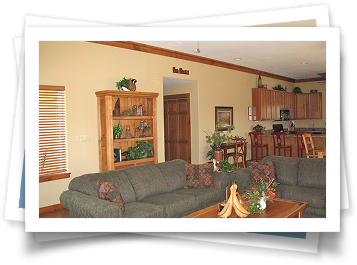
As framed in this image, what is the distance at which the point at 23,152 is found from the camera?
2707mm

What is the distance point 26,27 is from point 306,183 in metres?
4.19

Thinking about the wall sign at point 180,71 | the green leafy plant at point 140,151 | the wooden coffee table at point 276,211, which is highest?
the wall sign at point 180,71

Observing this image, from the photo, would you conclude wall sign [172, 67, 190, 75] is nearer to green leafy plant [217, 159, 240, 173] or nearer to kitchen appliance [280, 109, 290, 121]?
green leafy plant [217, 159, 240, 173]

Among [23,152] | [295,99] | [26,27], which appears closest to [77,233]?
[23,152]

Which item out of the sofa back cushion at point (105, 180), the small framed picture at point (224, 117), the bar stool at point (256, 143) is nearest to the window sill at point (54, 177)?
the sofa back cushion at point (105, 180)

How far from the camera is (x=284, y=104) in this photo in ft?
37.3

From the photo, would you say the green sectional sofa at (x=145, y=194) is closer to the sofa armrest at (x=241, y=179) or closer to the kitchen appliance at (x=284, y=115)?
the sofa armrest at (x=241, y=179)

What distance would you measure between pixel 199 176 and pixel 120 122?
191cm

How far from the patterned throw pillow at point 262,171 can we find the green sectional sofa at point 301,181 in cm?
8

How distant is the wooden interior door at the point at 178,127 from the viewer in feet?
26.4

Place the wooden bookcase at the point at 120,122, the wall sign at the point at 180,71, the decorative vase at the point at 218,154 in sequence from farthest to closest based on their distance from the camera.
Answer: the decorative vase at the point at 218,154 → the wall sign at the point at 180,71 → the wooden bookcase at the point at 120,122

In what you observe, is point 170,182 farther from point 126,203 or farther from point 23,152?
point 23,152

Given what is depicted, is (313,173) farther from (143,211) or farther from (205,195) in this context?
(143,211)

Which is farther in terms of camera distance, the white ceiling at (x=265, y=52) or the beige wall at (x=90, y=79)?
the white ceiling at (x=265, y=52)
